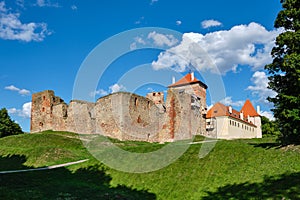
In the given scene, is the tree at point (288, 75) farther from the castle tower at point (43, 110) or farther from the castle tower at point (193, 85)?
the castle tower at point (193, 85)

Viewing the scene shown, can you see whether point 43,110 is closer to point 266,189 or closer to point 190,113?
point 190,113

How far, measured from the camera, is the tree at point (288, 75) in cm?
1483

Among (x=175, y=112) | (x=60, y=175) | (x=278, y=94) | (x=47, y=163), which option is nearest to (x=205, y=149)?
(x=278, y=94)

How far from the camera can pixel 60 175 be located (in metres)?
18.0

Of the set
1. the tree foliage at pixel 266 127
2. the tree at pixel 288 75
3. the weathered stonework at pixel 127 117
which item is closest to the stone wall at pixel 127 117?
the weathered stonework at pixel 127 117

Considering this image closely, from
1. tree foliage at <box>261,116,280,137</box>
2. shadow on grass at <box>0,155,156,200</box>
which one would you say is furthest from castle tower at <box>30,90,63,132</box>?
tree foliage at <box>261,116,280,137</box>

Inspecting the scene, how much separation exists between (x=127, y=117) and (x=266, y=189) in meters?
28.6

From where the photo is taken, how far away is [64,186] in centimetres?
1476

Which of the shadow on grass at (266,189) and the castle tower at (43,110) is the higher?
the castle tower at (43,110)

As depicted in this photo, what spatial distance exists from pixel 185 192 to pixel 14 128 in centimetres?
4537

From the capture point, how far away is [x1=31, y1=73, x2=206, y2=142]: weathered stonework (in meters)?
38.2

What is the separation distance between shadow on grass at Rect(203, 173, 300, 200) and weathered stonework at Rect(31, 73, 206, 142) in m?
25.0

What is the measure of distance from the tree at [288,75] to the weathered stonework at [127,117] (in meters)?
22.0

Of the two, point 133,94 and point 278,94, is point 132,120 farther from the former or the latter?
point 278,94
